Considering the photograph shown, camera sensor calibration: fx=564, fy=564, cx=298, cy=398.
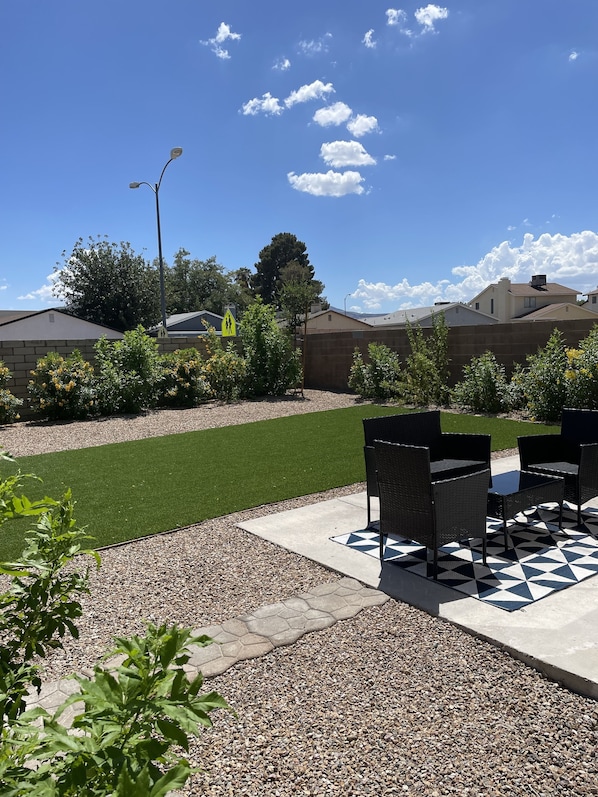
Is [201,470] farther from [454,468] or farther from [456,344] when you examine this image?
[456,344]

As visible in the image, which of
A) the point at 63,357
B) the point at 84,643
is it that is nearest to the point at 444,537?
the point at 84,643

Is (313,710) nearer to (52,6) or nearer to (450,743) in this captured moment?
(450,743)

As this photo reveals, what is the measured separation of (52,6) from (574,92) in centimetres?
902

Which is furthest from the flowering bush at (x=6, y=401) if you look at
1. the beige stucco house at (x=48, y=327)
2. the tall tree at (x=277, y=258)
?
the tall tree at (x=277, y=258)

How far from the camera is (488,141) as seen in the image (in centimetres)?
1369

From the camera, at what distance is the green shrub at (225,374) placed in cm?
1520

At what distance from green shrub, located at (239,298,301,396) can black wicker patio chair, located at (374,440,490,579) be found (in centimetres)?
1147

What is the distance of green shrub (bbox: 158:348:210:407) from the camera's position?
14.4 meters

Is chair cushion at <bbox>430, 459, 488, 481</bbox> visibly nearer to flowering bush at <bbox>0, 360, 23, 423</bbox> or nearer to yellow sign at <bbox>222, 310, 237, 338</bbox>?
flowering bush at <bbox>0, 360, 23, 423</bbox>

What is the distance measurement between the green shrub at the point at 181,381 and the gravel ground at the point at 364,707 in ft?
34.7

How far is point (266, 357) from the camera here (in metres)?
15.5

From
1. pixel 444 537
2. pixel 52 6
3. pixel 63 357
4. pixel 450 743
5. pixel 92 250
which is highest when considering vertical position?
pixel 92 250

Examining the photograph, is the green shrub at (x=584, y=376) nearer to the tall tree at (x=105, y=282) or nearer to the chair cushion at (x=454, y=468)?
the chair cushion at (x=454, y=468)

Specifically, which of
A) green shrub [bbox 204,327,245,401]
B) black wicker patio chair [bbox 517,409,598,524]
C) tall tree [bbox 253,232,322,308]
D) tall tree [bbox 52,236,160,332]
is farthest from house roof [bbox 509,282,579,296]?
black wicker patio chair [bbox 517,409,598,524]
